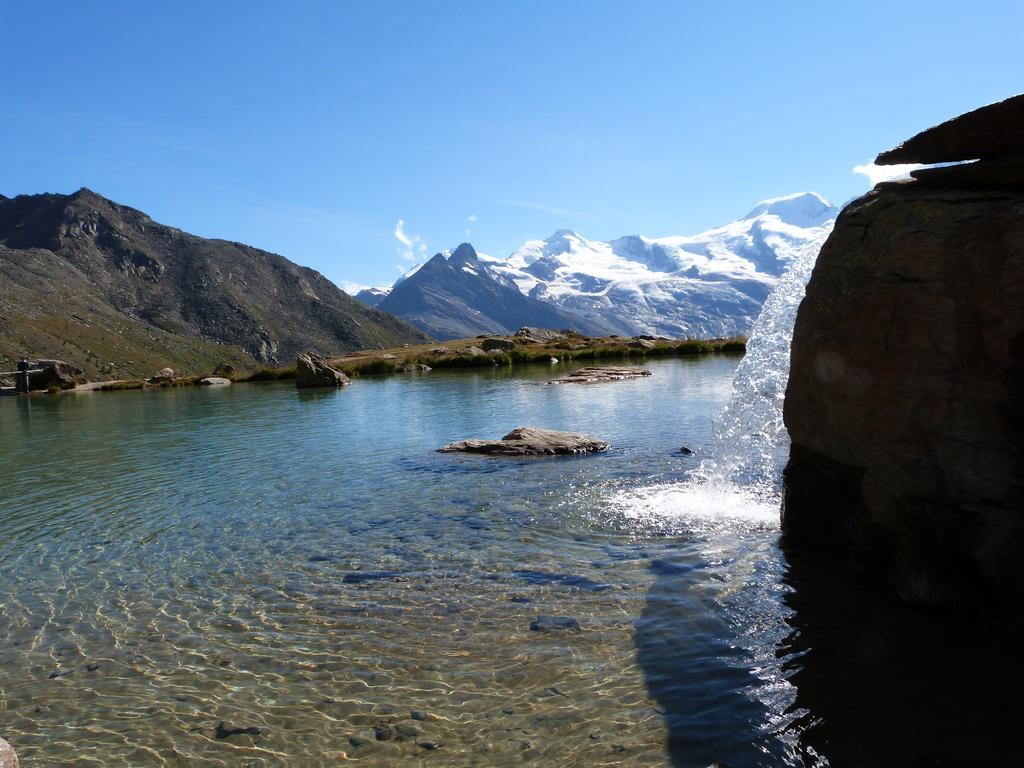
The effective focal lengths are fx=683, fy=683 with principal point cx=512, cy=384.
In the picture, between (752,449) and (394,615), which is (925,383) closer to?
(394,615)

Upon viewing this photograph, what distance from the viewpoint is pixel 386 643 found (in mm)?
11062

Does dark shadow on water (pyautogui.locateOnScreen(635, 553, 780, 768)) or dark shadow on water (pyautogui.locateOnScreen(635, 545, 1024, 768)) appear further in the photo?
dark shadow on water (pyautogui.locateOnScreen(635, 553, 780, 768))

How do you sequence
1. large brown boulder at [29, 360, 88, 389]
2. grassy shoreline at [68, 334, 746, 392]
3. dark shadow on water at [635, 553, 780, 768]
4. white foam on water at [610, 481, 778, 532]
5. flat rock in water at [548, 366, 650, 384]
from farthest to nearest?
grassy shoreline at [68, 334, 746, 392], large brown boulder at [29, 360, 88, 389], flat rock in water at [548, 366, 650, 384], white foam on water at [610, 481, 778, 532], dark shadow on water at [635, 553, 780, 768]

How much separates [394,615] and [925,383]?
9.81 meters

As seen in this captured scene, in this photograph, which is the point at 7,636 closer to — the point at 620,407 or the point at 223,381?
the point at 620,407

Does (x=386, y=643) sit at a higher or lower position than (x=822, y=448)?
lower

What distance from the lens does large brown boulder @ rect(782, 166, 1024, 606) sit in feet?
33.3

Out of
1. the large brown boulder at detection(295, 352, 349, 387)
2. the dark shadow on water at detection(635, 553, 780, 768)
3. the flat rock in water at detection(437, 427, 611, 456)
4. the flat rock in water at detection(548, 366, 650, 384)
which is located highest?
the large brown boulder at detection(295, 352, 349, 387)

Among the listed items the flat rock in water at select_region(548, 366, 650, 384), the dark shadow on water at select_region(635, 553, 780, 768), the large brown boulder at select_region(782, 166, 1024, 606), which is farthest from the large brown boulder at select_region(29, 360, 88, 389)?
the large brown boulder at select_region(782, 166, 1024, 606)

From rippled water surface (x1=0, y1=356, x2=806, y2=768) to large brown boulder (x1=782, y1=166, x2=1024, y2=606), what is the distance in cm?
243

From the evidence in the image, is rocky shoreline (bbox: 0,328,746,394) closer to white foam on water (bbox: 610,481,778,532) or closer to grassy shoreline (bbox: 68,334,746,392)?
grassy shoreline (bbox: 68,334,746,392)

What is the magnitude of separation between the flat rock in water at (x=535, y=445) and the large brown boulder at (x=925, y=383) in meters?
13.4

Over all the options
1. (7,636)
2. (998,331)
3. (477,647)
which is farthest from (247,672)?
(998,331)

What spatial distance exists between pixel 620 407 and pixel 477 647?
30276 mm
